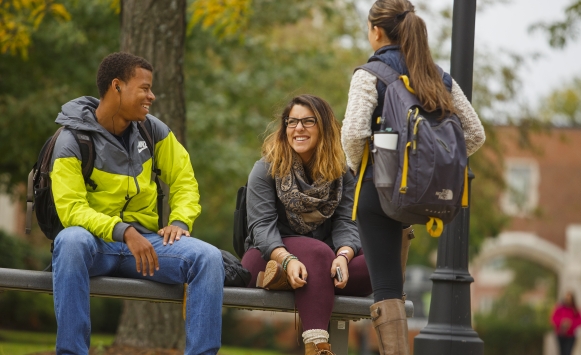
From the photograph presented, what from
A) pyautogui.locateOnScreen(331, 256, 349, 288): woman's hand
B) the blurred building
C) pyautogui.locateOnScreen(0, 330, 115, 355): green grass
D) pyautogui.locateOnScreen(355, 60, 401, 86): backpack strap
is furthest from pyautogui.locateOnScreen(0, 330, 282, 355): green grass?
the blurred building

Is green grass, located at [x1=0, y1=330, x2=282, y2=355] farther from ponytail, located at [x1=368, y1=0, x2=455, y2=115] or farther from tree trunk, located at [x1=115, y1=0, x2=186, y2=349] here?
ponytail, located at [x1=368, y1=0, x2=455, y2=115]

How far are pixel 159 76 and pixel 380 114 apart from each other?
3.17 meters

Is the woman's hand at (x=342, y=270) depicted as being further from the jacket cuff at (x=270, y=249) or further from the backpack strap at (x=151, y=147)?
the backpack strap at (x=151, y=147)

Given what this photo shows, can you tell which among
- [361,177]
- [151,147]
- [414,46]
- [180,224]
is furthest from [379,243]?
[151,147]

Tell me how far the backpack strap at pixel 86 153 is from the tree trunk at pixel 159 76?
2498mm

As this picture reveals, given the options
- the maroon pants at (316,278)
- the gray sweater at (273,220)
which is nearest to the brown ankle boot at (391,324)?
the maroon pants at (316,278)

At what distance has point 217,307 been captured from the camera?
14.3 feet

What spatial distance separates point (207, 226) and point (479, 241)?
8683 millimetres

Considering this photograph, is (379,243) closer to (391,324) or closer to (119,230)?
(391,324)

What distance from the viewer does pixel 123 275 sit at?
4613 millimetres

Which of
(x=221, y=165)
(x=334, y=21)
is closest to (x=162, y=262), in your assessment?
(x=221, y=165)

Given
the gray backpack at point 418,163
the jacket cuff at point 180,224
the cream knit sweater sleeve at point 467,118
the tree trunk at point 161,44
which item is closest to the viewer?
the gray backpack at point 418,163

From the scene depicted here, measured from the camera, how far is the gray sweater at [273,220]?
490 centimetres

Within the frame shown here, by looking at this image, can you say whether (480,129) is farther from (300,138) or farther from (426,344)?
(426,344)
